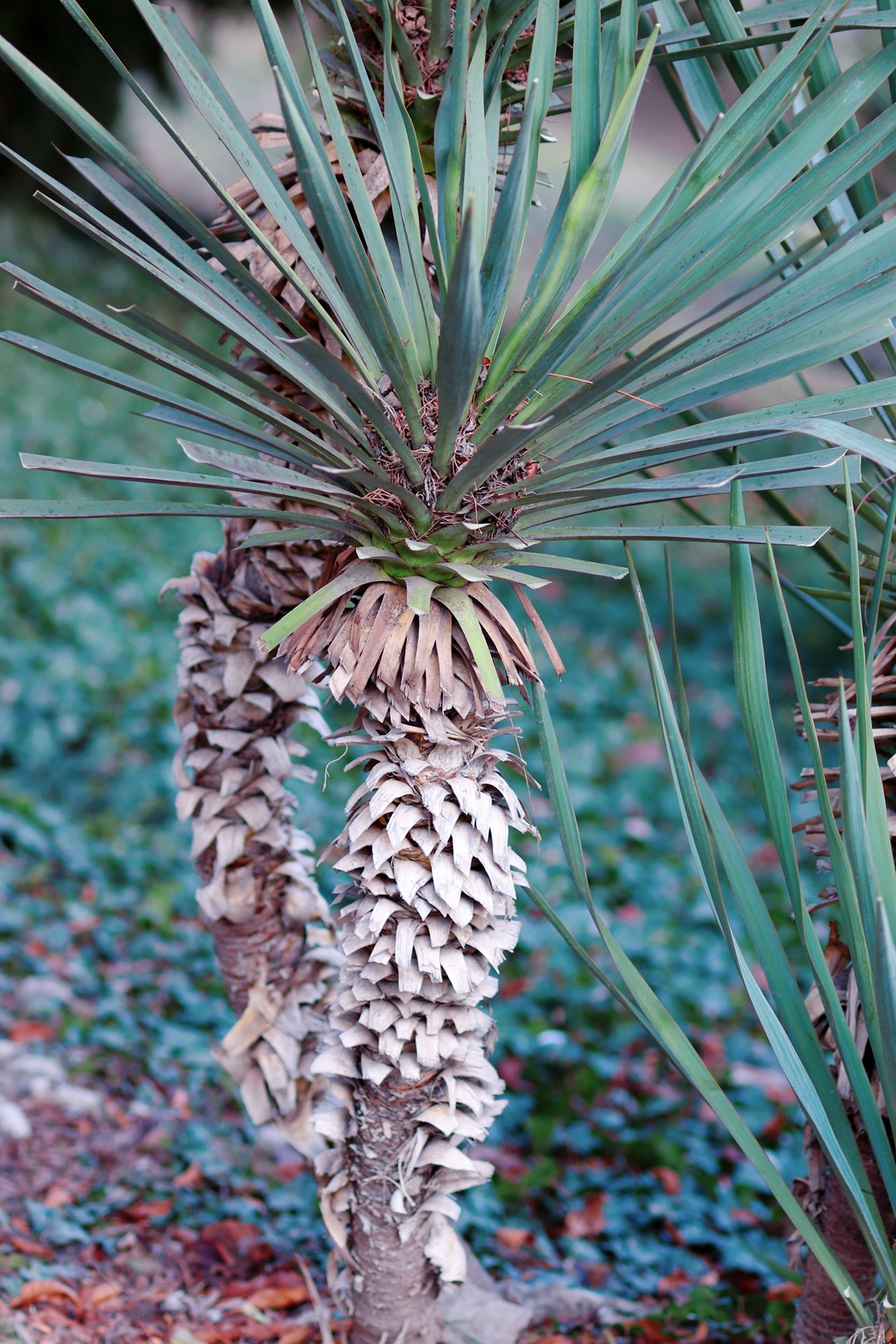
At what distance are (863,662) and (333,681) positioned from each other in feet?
1.45

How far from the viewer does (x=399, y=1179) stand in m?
1.01

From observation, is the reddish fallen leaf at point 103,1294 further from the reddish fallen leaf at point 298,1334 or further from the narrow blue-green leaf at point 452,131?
the narrow blue-green leaf at point 452,131

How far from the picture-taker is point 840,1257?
40.9 inches

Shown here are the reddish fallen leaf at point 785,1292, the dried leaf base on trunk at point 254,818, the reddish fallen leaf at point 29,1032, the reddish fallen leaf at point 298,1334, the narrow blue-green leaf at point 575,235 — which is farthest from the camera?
the reddish fallen leaf at point 29,1032

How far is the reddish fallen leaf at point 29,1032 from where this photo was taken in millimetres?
1975

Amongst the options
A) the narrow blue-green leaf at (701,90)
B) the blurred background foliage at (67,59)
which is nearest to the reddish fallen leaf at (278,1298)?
the narrow blue-green leaf at (701,90)

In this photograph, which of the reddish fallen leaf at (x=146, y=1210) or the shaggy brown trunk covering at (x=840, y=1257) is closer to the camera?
the shaggy brown trunk covering at (x=840, y=1257)

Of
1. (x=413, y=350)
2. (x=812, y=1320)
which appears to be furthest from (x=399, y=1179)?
(x=413, y=350)

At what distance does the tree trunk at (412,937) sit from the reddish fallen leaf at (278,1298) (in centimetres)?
33

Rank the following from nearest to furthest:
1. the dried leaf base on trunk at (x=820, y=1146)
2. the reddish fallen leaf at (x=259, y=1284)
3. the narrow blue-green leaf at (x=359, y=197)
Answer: the narrow blue-green leaf at (x=359, y=197) < the dried leaf base on trunk at (x=820, y=1146) < the reddish fallen leaf at (x=259, y=1284)

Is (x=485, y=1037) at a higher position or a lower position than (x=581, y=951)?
lower

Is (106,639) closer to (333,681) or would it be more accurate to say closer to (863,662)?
(333,681)

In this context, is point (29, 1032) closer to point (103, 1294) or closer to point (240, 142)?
point (103, 1294)

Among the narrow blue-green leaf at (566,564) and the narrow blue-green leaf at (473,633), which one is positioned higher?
the narrow blue-green leaf at (566,564)
